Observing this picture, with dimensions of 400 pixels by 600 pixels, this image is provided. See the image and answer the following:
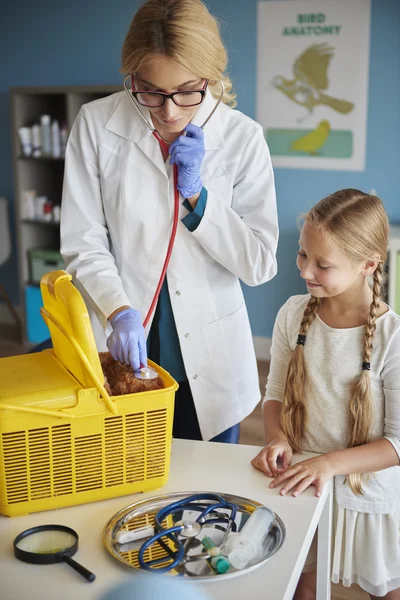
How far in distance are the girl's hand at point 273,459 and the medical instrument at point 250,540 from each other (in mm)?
148

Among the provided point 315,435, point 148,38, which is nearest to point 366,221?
point 315,435

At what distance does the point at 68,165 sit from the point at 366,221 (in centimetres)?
63

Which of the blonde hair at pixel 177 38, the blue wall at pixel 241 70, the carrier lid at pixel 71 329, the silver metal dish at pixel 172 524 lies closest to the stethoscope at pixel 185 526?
the silver metal dish at pixel 172 524

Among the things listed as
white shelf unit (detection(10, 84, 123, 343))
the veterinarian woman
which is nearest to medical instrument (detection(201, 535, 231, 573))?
the veterinarian woman

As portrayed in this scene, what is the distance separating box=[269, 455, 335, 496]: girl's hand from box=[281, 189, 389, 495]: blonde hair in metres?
0.13

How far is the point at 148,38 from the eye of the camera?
1333mm

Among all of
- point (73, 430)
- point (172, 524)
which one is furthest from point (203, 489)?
point (73, 430)

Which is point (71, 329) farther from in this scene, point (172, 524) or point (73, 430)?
point (172, 524)

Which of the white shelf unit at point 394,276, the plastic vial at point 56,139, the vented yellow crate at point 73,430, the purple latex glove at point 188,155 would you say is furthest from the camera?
the plastic vial at point 56,139

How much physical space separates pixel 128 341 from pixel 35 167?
336 cm

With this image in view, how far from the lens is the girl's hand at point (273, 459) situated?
1.20 meters

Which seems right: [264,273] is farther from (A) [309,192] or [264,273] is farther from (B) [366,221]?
(A) [309,192]

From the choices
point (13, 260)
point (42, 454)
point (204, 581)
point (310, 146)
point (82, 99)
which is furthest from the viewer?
point (13, 260)

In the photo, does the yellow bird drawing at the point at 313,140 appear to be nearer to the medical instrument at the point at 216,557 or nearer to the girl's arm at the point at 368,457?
the girl's arm at the point at 368,457
